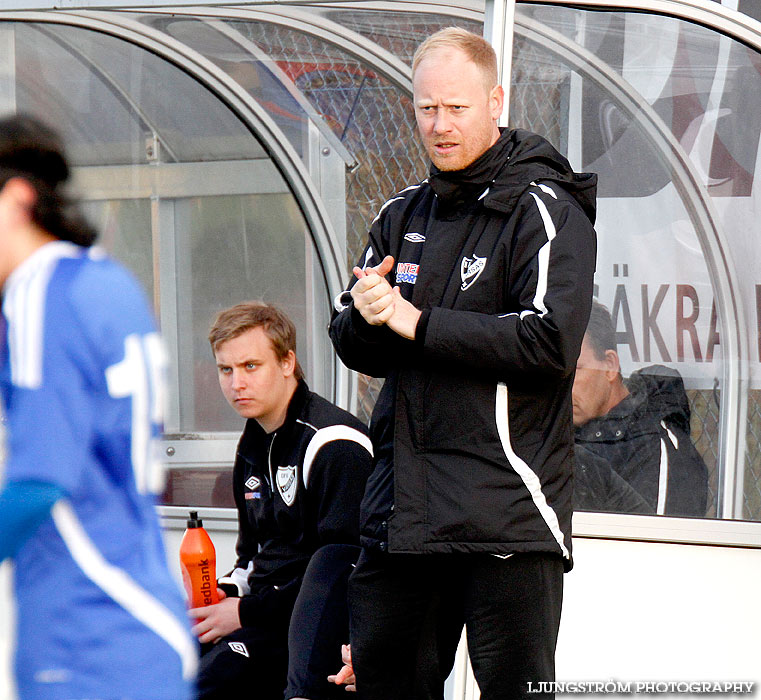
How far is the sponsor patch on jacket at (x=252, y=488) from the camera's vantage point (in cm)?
354

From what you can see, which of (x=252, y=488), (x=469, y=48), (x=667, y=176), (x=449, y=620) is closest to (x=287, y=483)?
(x=252, y=488)

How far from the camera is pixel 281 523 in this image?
3426mm

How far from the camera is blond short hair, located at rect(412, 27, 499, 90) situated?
2619 mm

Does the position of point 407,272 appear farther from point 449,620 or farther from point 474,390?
point 449,620

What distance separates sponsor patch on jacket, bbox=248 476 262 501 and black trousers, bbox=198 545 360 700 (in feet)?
0.97

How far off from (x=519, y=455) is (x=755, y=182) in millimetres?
1808

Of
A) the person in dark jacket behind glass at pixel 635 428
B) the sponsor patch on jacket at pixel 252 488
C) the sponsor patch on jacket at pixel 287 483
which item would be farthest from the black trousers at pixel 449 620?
the person in dark jacket behind glass at pixel 635 428

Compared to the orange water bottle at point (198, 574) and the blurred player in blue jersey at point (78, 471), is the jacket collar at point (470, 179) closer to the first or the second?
the blurred player in blue jersey at point (78, 471)

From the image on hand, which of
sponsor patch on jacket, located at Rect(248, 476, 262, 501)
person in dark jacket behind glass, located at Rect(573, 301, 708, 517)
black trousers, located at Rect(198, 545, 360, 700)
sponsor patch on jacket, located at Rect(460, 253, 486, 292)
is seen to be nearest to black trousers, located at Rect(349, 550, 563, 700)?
black trousers, located at Rect(198, 545, 360, 700)

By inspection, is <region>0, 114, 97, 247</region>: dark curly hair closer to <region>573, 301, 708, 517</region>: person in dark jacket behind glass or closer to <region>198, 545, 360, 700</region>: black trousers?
<region>198, 545, 360, 700</region>: black trousers

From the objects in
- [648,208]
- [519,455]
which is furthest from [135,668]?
[648,208]

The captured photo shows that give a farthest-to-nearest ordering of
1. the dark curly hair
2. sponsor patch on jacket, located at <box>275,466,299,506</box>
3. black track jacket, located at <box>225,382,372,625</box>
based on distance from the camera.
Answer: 1. sponsor patch on jacket, located at <box>275,466,299,506</box>
2. black track jacket, located at <box>225,382,372,625</box>
3. the dark curly hair

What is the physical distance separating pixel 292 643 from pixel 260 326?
1.00m

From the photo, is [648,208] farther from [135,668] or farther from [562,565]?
[135,668]
